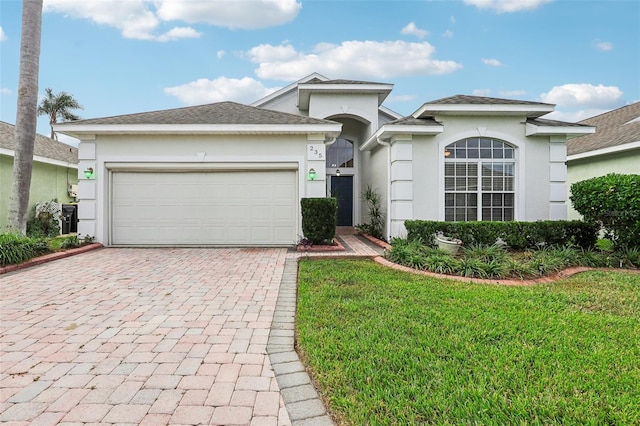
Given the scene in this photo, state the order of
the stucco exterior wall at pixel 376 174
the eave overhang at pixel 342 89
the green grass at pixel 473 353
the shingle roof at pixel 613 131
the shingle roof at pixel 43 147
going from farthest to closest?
the eave overhang at pixel 342 89, the shingle roof at pixel 43 147, the shingle roof at pixel 613 131, the stucco exterior wall at pixel 376 174, the green grass at pixel 473 353

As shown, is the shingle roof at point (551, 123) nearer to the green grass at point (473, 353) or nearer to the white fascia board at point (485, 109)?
the white fascia board at point (485, 109)

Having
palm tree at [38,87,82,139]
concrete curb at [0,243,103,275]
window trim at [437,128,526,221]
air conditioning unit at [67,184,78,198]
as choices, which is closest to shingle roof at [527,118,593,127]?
window trim at [437,128,526,221]

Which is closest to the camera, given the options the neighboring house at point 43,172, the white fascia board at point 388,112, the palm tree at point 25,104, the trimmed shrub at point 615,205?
the trimmed shrub at point 615,205

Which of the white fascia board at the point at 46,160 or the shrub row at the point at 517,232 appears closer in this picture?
the shrub row at the point at 517,232

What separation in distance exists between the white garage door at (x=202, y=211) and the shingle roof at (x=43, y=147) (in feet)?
15.7

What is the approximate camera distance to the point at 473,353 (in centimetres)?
300

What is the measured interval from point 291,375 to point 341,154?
12.8 m

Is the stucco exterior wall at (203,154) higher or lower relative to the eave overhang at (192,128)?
lower

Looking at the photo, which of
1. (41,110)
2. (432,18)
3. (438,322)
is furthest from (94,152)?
(41,110)

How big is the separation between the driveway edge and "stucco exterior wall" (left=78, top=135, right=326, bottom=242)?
18.9 feet

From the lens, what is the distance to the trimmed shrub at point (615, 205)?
6934mm

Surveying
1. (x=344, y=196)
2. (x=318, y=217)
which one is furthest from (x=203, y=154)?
(x=344, y=196)

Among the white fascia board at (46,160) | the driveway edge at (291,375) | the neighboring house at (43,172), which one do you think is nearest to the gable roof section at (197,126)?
the white fascia board at (46,160)

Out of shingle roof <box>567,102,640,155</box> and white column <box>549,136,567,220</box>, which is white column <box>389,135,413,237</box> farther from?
shingle roof <box>567,102,640,155</box>
